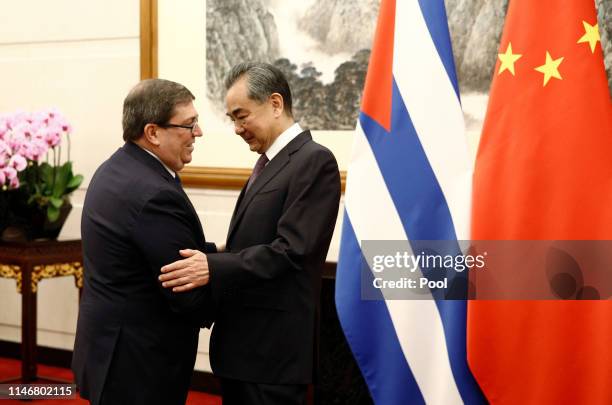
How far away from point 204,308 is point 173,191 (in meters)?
0.38

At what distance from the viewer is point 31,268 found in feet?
16.0

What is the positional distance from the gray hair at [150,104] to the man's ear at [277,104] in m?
0.32

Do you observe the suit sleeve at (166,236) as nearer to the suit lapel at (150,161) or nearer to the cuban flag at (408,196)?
the suit lapel at (150,161)

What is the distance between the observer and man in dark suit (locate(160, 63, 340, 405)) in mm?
2660

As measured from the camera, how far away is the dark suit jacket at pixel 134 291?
8.37 feet

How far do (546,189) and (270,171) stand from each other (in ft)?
3.14

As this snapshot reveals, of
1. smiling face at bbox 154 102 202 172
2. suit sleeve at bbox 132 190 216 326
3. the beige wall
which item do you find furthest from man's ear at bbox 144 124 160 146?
the beige wall

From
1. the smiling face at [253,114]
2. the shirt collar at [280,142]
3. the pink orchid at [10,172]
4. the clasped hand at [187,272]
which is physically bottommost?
the pink orchid at [10,172]

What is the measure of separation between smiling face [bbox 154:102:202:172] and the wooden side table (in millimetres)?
2469

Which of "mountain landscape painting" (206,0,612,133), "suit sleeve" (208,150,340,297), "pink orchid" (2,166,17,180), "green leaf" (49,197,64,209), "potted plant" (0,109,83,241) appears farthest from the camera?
"green leaf" (49,197,64,209)

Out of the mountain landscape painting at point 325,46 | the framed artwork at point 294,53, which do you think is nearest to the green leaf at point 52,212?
the framed artwork at point 294,53

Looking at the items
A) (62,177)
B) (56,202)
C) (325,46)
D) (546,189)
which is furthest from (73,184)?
(546,189)

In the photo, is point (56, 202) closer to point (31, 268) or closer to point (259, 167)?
point (31, 268)

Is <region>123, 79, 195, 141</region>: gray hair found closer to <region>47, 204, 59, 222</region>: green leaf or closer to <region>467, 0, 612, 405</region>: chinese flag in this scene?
<region>467, 0, 612, 405</region>: chinese flag
